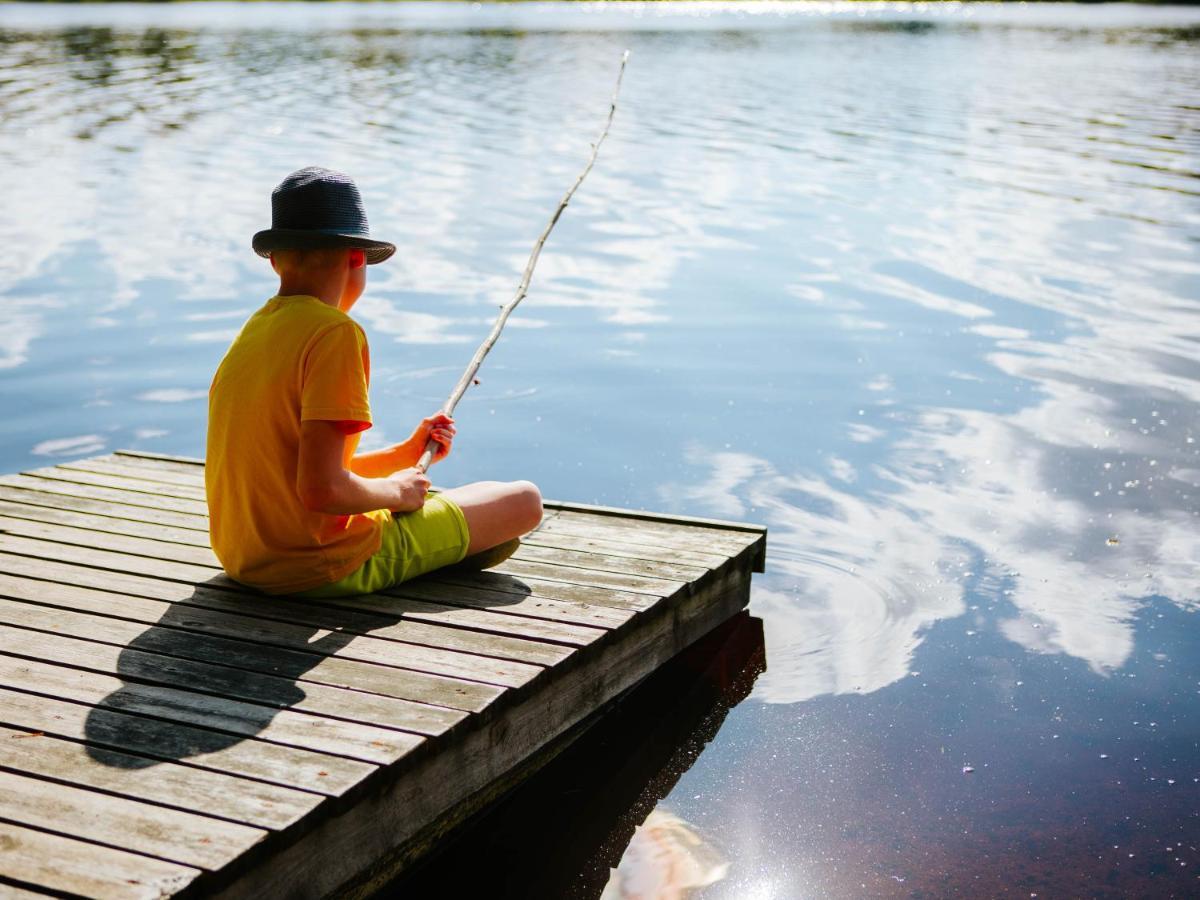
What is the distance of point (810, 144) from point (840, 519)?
12517mm

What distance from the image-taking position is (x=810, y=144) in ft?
58.4

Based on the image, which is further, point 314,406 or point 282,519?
point 282,519

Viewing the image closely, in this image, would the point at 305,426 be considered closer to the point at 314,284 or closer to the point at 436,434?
the point at 314,284

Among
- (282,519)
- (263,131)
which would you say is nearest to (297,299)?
(282,519)

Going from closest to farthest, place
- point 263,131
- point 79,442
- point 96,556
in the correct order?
point 96,556
point 79,442
point 263,131

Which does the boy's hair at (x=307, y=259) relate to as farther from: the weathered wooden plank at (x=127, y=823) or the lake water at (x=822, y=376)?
the lake water at (x=822, y=376)

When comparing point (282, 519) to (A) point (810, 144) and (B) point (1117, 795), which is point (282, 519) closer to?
(B) point (1117, 795)

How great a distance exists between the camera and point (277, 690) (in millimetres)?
3289

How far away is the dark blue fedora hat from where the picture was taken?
3473mm

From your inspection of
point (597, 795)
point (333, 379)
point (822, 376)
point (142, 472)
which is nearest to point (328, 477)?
point (333, 379)

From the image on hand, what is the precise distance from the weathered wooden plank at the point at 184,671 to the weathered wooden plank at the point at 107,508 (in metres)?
0.90

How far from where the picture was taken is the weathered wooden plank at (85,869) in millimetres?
2465

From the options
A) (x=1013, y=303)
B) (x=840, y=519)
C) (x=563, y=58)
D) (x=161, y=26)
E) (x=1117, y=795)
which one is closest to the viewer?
(x=1117, y=795)

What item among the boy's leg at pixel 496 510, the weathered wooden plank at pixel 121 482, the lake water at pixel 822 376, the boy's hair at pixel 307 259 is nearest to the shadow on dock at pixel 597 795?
the lake water at pixel 822 376
